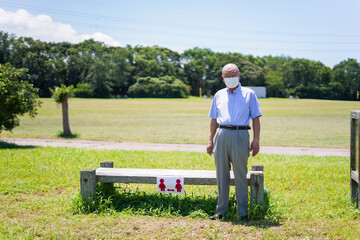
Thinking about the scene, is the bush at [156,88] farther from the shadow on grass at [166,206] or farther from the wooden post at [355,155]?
the wooden post at [355,155]

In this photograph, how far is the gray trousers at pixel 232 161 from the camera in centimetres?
412

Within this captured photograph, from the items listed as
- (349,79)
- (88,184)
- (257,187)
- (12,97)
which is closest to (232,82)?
→ (257,187)

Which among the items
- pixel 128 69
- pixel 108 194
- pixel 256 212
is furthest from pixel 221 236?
pixel 128 69

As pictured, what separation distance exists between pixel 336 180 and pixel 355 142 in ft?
6.84

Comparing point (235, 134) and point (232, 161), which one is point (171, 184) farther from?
point (235, 134)

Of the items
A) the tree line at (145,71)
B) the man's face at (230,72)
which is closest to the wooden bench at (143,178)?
the man's face at (230,72)

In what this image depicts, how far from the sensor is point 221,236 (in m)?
3.78

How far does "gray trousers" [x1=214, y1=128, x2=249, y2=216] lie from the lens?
4.12 m

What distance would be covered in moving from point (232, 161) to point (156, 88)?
237ft

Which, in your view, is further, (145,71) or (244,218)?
(145,71)

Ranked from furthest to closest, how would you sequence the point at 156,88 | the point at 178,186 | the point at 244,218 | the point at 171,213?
the point at 156,88 < the point at 171,213 < the point at 178,186 < the point at 244,218

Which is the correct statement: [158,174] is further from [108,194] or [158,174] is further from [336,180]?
[336,180]

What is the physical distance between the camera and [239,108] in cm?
417

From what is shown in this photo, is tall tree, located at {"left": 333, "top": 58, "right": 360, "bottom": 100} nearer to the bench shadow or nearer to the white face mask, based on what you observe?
the bench shadow
